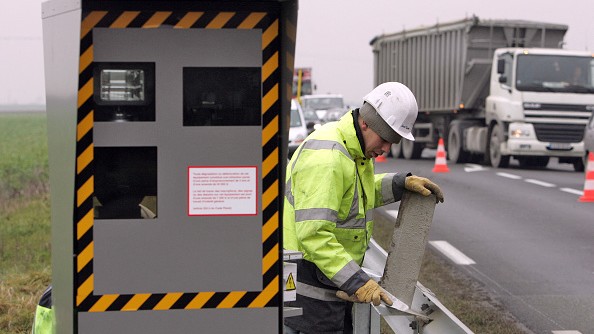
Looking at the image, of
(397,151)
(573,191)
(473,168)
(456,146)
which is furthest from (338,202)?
(397,151)

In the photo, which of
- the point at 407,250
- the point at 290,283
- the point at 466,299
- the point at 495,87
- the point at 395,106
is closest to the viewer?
the point at 290,283

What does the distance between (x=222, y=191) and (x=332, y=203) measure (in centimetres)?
65

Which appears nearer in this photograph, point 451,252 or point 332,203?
point 332,203

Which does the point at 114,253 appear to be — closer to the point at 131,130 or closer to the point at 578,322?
the point at 131,130

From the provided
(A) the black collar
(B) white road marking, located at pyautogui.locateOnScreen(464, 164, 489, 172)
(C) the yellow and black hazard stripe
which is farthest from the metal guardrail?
(B) white road marking, located at pyautogui.locateOnScreen(464, 164, 489, 172)

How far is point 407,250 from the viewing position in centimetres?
468

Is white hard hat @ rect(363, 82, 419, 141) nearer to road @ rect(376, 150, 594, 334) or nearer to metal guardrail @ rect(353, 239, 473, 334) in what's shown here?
metal guardrail @ rect(353, 239, 473, 334)

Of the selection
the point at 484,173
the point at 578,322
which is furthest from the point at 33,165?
the point at 578,322

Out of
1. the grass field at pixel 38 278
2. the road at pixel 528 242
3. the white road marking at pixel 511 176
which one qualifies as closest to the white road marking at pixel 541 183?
the road at pixel 528 242

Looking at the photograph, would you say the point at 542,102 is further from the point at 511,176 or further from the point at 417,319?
the point at 417,319

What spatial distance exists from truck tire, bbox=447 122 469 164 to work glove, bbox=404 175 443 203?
24.4 meters

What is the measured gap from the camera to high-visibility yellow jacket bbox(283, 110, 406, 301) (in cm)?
435

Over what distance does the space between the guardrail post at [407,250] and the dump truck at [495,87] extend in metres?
21.1

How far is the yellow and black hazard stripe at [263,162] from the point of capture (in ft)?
12.3
